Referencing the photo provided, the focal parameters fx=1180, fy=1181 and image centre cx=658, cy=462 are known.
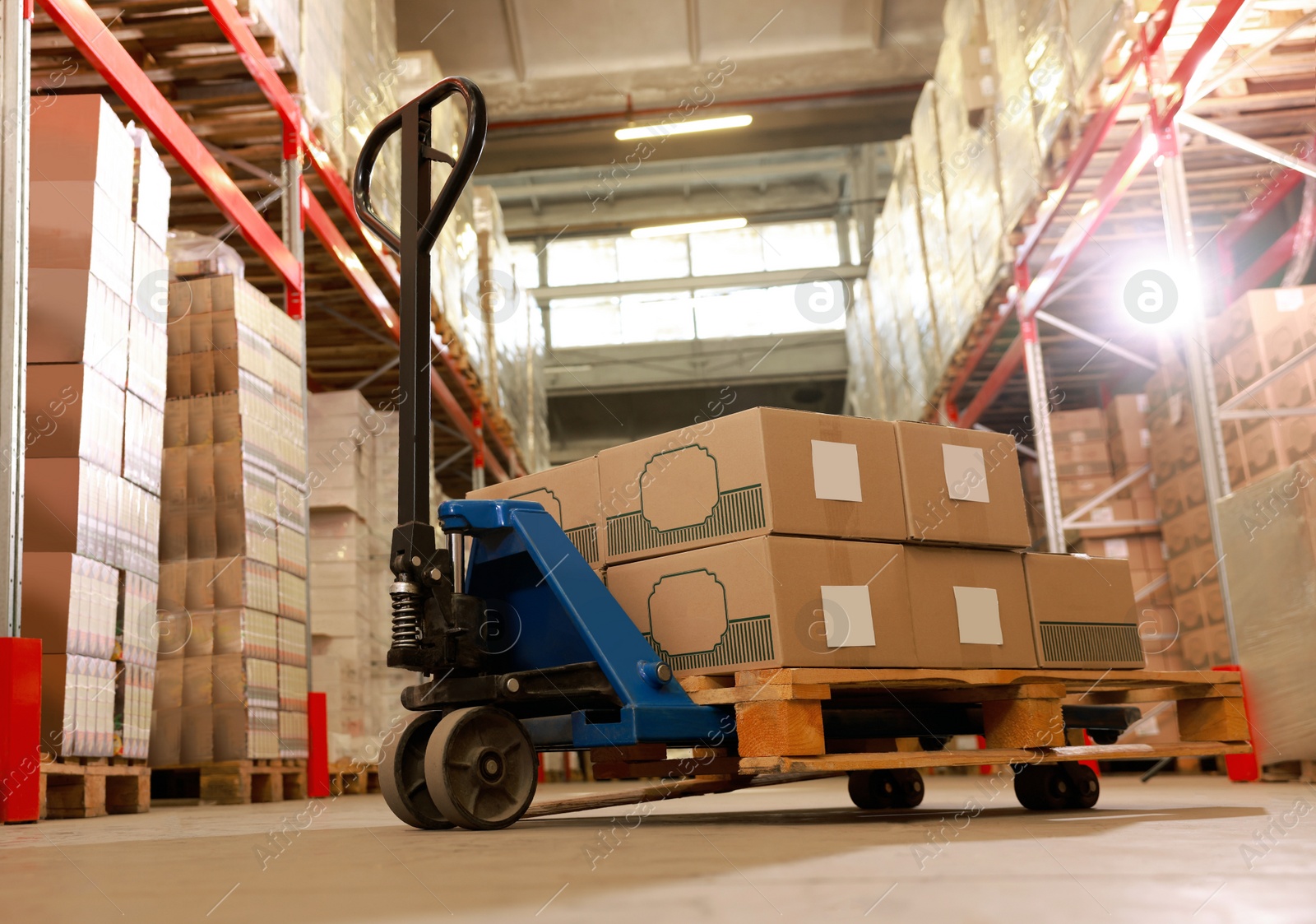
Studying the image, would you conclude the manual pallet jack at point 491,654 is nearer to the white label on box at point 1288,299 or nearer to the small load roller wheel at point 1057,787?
the small load roller wheel at point 1057,787

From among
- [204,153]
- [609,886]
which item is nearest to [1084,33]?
[204,153]

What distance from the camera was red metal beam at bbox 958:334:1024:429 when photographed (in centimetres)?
1030

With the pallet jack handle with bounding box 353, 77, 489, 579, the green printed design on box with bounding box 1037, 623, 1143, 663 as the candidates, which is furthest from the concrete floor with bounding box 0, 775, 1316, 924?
the pallet jack handle with bounding box 353, 77, 489, 579

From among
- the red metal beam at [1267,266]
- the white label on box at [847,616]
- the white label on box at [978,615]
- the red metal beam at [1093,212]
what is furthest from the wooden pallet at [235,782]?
the red metal beam at [1267,266]

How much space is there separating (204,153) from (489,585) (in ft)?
12.5

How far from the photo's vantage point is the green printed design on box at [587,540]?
3652mm

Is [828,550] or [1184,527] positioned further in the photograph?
[1184,527]

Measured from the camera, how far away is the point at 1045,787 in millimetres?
3510

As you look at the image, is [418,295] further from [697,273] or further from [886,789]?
[697,273]

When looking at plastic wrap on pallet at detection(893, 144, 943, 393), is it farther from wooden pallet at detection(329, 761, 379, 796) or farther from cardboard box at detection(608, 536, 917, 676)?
cardboard box at detection(608, 536, 917, 676)

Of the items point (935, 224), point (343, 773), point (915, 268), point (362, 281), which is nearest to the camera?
point (343, 773)

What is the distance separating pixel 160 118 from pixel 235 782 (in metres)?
3.20

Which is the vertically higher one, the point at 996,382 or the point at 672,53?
the point at 672,53

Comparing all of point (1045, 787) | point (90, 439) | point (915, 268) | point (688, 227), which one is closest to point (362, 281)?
point (90, 439)
